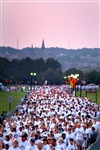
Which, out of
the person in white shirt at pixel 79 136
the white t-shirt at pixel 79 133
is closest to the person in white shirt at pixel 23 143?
the person in white shirt at pixel 79 136

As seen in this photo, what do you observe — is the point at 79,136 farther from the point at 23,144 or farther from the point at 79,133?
the point at 23,144

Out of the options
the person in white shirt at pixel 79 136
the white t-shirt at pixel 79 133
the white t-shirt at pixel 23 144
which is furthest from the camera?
the white t-shirt at pixel 79 133

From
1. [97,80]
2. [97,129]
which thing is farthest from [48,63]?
[97,129]

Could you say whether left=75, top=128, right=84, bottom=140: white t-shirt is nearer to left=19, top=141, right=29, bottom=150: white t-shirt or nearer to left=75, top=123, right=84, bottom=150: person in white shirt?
left=75, top=123, right=84, bottom=150: person in white shirt

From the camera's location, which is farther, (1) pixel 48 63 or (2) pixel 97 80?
(1) pixel 48 63

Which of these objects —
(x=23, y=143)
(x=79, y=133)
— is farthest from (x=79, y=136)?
(x=23, y=143)

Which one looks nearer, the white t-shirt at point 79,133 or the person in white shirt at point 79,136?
the person in white shirt at point 79,136

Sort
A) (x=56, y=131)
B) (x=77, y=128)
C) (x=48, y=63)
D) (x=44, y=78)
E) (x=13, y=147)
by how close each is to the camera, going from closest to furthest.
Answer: (x=13, y=147), (x=56, y=131), (x=77, y=128), (x=44, y=78), (x=48, y=63)

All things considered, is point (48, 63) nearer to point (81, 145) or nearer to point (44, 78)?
point (44, 78)

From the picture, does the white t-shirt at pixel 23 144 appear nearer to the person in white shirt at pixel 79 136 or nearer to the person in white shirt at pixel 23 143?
the person in white shirt at pixel 23 143

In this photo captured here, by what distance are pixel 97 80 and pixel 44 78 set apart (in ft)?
94.2

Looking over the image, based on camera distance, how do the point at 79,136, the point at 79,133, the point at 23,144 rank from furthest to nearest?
the point at 79,133
the point at 79,136
the point at 23,144

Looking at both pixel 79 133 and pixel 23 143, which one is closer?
pixel 23 143

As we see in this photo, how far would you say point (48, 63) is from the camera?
171 m
